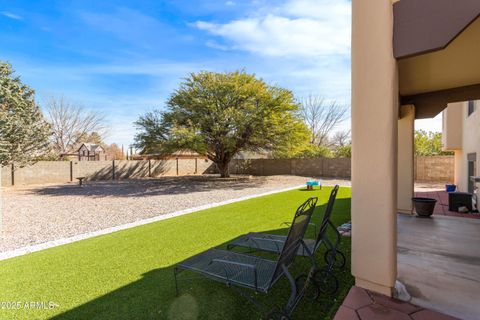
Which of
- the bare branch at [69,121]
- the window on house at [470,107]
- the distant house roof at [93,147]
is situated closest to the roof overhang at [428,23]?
the window on house at [470,107]

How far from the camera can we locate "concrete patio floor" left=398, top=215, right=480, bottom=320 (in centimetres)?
247

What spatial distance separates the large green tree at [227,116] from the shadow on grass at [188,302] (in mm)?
12677

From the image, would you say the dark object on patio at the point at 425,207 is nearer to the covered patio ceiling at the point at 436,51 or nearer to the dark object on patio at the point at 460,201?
the dark object on patio at the point at 460,201

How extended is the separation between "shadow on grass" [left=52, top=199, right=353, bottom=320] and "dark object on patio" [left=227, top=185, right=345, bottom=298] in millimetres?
147

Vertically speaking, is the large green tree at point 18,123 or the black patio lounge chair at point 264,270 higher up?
the large green tree at point 18,123

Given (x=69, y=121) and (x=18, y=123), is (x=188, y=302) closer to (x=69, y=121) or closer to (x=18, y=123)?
(x=18, y=123)

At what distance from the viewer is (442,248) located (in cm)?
400

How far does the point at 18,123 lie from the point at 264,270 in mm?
17210

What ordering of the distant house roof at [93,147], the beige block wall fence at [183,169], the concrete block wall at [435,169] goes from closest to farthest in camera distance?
the concrete block wall at [435,169]
the beige block wall fence at [183,169]
the distant house roof at [93,147]

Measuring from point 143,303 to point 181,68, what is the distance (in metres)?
16.8

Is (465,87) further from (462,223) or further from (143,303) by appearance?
(143,303)

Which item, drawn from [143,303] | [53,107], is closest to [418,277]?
[143,303]

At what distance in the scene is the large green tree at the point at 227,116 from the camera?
52.5 feet

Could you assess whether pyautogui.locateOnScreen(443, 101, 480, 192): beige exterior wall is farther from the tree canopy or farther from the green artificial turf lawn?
the tree canopy
